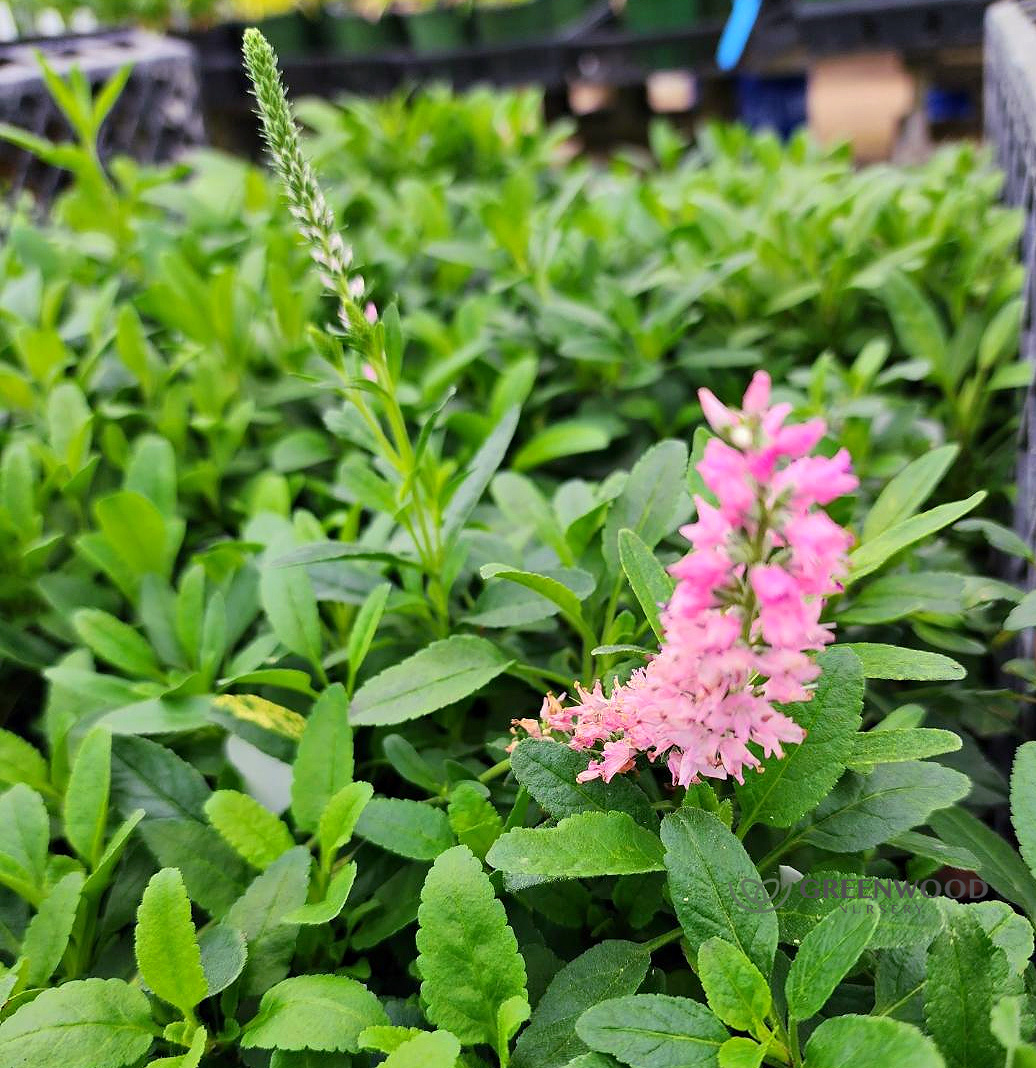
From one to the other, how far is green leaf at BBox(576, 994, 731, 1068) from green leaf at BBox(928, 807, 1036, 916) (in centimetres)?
26

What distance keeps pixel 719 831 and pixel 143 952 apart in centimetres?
40

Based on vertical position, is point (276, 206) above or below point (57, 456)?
above

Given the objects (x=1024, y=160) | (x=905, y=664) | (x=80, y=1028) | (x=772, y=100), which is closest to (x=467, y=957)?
(x=80, y=1028)

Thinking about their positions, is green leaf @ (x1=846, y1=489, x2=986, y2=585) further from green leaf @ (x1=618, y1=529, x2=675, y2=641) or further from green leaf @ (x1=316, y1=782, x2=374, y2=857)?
green leaf @ (x1=316, y1=782, x2=374, y2=857)

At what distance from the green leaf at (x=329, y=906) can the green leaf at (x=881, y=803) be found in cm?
34

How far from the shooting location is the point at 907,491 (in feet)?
3.10

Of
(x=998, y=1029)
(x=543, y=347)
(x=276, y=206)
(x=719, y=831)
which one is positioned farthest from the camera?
(x=276, y=206)

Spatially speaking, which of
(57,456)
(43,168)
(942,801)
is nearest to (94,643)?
(57,456)

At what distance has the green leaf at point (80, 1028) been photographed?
66 cm

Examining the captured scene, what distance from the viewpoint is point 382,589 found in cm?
91

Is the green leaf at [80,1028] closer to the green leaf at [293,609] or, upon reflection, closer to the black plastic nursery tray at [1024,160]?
the green leaf at [293,609]

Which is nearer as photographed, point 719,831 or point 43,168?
point 719,831

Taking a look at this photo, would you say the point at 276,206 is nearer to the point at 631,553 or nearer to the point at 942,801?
the point at 631,553

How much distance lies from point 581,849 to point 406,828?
0.18 m
